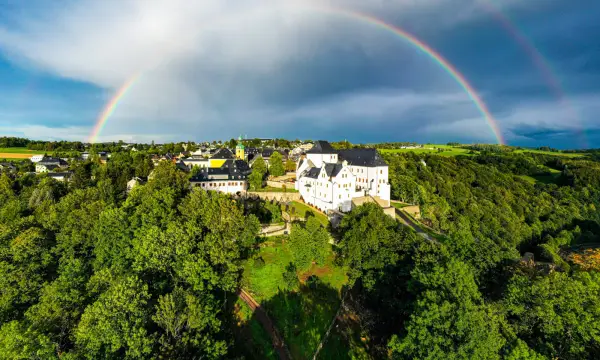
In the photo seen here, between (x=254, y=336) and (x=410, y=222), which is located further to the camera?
(x=410, y=222)

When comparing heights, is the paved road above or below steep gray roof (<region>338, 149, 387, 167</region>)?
below

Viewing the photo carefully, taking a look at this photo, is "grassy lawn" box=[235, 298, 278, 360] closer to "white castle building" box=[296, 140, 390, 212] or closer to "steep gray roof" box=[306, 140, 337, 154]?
"white castle building" box=[296, 140, 390, 212]

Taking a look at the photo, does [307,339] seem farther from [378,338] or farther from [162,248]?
[162,248]

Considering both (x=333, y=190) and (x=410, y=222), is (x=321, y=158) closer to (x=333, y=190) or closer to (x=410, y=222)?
(x=333, y=190)

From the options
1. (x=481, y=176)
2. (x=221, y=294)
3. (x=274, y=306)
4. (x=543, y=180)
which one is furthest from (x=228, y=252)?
(x=543, y=180)

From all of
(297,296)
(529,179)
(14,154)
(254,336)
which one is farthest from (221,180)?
(529,179)

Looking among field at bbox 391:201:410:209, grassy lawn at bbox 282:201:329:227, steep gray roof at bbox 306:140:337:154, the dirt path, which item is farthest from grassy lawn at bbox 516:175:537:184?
the dirt path
